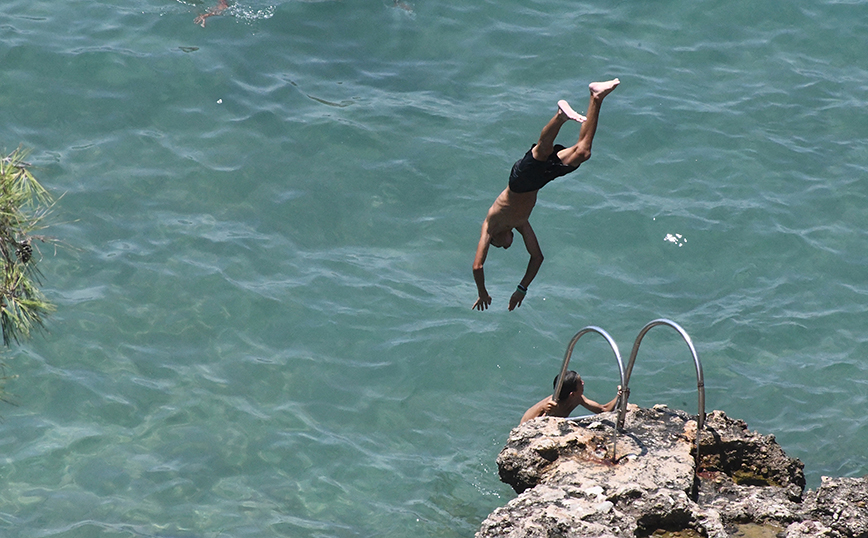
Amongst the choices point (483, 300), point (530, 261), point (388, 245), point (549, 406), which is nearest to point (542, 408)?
point (549, 406)

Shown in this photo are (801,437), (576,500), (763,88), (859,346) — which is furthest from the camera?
(763,88)

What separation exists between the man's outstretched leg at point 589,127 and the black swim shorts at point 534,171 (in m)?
0.09

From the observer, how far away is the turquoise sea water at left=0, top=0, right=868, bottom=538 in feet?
34.6

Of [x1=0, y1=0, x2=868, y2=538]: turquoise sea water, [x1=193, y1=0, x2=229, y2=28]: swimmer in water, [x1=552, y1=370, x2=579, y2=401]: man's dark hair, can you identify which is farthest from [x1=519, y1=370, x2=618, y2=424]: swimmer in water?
[x1=193, y1=0, x2=229, y2=28]: swimmer in water

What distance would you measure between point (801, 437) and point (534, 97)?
738 centimetres

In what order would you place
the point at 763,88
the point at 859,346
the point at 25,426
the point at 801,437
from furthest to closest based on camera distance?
the point at 763,88
the point at 859,346
the point at 801,437
the point at 25,426

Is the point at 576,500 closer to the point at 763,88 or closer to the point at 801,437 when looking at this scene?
the point at 801,437

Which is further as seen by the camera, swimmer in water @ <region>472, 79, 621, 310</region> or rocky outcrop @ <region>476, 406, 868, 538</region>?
swimmer in water @ <region>472, 79, 621, 310</region>

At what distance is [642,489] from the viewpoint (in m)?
7.57

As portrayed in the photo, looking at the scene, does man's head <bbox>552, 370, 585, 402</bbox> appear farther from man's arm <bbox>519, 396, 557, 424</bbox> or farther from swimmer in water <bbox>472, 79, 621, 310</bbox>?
swimmer in water <bbox>472, 79, 621, 310</bbox>

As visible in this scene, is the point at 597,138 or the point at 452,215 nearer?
the point at 452,215

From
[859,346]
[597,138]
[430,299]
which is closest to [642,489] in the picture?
[430,299]

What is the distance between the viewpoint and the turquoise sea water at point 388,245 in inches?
415

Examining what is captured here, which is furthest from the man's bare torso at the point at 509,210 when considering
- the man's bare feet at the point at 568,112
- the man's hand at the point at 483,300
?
the man's bare feet at the point at 568,112
